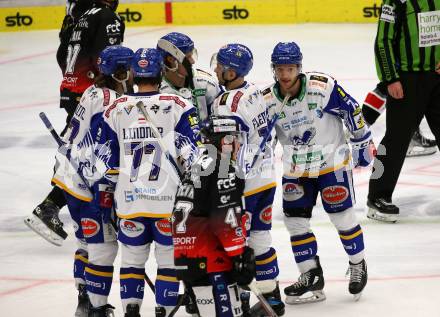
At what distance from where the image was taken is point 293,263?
22.0 ft

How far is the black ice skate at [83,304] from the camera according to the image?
5.83m

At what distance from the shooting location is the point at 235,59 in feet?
18.4

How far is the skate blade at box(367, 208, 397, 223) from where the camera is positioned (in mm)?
7434

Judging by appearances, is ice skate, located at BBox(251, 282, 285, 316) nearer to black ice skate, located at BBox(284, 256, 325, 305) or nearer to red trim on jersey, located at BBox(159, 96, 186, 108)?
black ice skate, located at BBox(284, 256, 325, 305)

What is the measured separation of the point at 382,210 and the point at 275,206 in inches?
33.3

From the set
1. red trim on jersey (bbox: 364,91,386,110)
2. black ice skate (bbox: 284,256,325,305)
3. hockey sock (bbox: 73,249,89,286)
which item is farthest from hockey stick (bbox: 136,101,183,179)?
red trim on jersey (bbox: 364,91,386,110)

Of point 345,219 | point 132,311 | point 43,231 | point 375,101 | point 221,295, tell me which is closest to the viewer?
point 221,295

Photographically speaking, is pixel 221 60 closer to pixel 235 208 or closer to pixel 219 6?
pixel 235 208

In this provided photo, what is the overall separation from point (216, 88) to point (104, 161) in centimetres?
90

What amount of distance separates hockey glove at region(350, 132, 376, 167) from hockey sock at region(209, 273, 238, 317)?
1.42 meters

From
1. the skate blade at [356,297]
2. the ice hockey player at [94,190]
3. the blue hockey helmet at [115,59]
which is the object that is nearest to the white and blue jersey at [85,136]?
the ice hockey player at [94,190]

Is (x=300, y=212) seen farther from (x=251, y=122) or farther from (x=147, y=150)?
(x=147, y=150)

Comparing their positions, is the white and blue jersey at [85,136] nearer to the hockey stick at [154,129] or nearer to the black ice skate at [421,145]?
the hockey stick at [154,129]

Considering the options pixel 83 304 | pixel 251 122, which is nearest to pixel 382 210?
pixel 251 122
